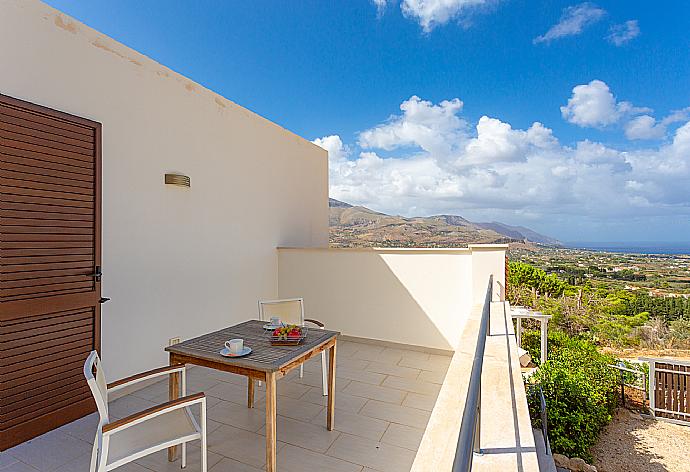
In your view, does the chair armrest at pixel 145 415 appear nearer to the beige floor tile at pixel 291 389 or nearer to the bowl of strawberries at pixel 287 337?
the bowl of strawberries at pixel 287 337

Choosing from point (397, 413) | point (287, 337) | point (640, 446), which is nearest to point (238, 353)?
point (287, 337)

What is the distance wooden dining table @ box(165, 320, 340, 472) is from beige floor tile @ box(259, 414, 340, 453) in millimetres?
70

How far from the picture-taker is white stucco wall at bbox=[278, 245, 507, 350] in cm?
362

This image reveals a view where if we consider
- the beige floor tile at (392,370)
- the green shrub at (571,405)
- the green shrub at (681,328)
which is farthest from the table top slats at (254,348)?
the green shrub at (681,328)

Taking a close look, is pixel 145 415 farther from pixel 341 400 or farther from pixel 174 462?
pixel 341 400

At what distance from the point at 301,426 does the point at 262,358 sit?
2.73 ft

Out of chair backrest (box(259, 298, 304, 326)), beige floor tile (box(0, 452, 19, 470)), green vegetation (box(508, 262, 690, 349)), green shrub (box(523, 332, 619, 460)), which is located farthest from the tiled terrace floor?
green vegetation (box(508, 262, 690, 349))

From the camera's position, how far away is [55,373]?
7.53ft

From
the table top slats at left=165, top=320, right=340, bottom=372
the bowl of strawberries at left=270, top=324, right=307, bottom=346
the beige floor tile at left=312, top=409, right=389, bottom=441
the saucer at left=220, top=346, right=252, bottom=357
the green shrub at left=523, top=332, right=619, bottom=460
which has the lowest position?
the green shrub at left=523, top=332, right=619, bottom=460

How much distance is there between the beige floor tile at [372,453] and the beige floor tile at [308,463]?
Result: 0.17ft

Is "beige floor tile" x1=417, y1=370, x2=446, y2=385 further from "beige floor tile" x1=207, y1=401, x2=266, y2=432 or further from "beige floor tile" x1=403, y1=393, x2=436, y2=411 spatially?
"beige floor tile" x1=207, y1=401, x2=266, y2=432

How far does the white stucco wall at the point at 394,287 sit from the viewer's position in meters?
3.62

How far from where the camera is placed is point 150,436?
5.05 ft

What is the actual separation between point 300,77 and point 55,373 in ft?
21.0
